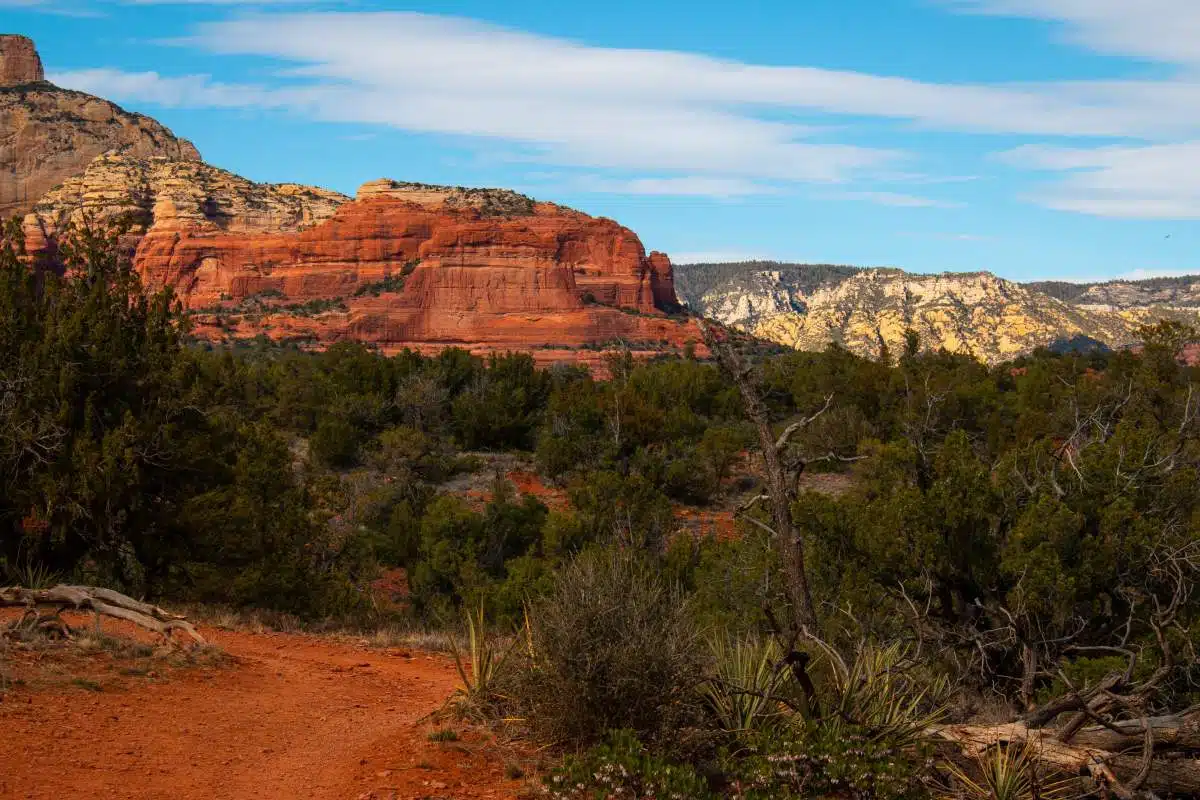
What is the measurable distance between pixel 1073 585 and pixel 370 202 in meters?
119

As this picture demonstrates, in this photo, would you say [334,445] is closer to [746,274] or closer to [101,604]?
[101,604]

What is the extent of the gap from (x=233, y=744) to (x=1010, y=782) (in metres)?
4.80

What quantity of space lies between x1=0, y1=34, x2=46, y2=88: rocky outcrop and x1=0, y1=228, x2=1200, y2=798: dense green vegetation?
15485 cm

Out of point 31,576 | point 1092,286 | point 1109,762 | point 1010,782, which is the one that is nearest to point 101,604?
point 31,576

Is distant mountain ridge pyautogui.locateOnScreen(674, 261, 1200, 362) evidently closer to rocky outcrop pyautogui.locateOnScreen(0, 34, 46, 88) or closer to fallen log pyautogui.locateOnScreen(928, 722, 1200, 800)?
fallen log pyautogui.locateOnScreen(928, 722, 1200, 800)

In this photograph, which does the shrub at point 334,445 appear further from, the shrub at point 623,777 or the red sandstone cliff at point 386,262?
the red sandstone cliff at point 386,262

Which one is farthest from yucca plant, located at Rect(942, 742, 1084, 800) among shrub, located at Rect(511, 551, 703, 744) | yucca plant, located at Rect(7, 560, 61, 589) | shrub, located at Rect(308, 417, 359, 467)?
shrub, located at Rect(308, 417, 359, 467)

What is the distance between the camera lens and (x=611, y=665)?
6602mm

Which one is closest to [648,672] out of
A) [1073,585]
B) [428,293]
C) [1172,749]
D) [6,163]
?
[1172,749]

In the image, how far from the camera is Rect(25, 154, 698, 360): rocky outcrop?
10875cm

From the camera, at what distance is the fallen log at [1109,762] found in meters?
6.07

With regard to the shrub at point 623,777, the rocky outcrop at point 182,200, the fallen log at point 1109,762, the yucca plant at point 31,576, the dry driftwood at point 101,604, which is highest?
the rocky outcrop at point 182,200

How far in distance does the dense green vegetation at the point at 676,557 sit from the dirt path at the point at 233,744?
2.53ft

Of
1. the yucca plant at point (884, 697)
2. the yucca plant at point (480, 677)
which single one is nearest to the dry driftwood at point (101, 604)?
the yucca plant at point (480, 677)
